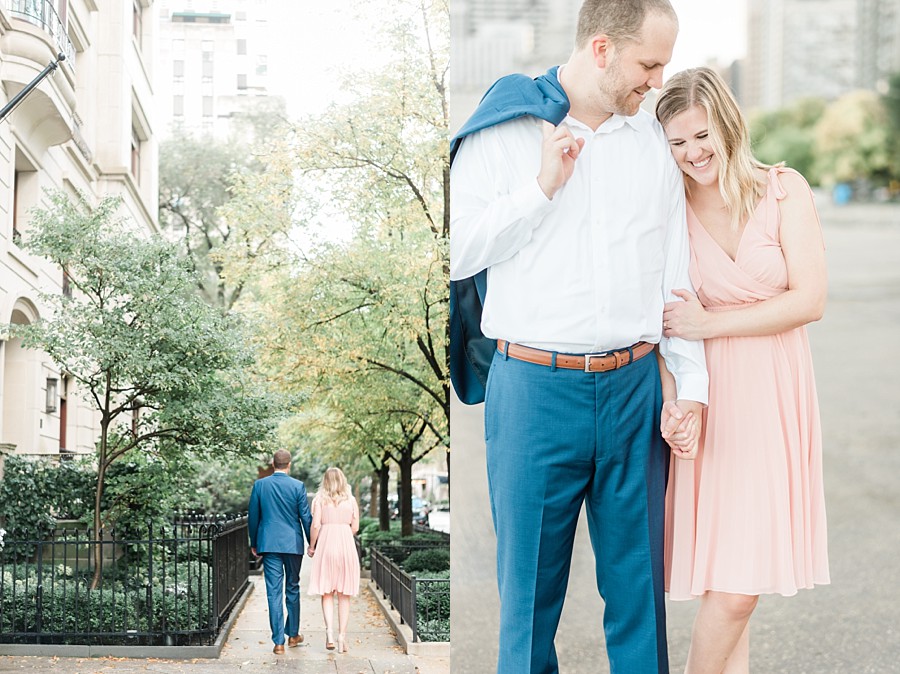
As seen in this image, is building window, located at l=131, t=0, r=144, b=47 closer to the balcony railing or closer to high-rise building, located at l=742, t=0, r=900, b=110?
the balcony railing

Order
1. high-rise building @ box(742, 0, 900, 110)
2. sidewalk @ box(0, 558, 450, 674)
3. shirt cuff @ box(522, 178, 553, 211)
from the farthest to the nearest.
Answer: sidewalk @ box(0, 558, 450, 674), shirt cuff @ box(522, 178, 553, 211), high-rise building @ box(742, 0, 900, 110)

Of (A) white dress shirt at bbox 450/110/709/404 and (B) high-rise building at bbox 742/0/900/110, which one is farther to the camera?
(A) white dress shirt at bbox 450/110/709/404

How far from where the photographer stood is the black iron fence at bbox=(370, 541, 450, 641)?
10.2 ft

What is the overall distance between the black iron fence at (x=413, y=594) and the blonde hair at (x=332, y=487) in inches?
9.1

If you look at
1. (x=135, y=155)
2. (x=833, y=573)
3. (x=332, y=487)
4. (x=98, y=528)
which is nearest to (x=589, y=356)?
(x=332, y=487)

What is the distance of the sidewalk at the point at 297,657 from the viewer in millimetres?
2805

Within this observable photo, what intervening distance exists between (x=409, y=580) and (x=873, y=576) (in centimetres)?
730

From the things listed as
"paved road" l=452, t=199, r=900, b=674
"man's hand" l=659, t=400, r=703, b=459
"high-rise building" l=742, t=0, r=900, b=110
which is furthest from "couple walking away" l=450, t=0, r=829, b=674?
"paved road" l=452, t=199, r=900, b=674

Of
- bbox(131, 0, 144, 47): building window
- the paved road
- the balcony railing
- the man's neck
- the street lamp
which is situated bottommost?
the paved road

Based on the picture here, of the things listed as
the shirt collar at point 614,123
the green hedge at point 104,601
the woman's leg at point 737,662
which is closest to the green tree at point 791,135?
the shirt collar at point 614,123

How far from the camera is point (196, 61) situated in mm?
3230

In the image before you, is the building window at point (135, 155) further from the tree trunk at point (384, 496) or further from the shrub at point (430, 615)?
the shrub at point (430, 615)

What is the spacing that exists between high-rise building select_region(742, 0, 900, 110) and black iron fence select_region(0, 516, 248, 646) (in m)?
1.99

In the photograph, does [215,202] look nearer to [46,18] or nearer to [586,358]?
[46,18]
